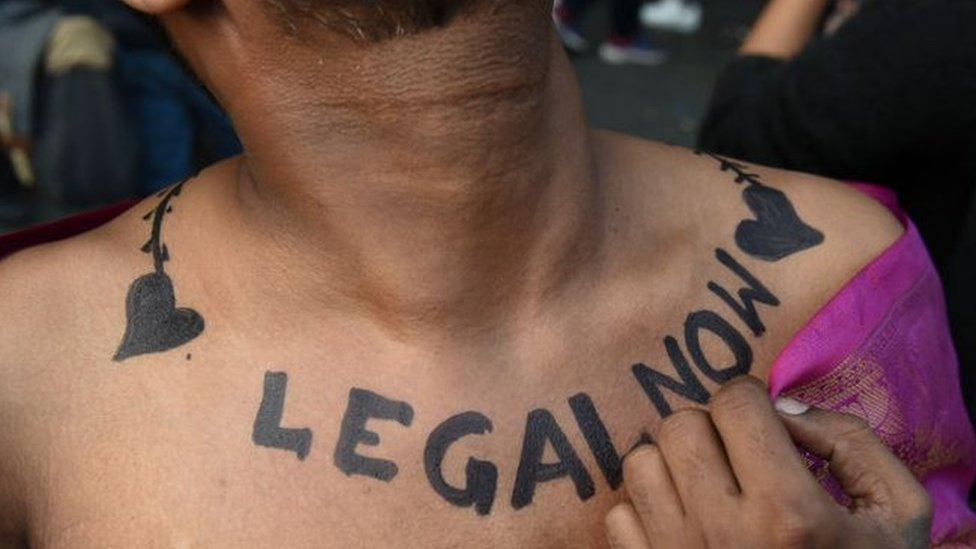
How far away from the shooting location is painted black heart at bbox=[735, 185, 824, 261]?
4.62 ft

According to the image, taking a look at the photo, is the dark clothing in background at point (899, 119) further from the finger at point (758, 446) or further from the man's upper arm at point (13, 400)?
the man's upper arm at point (13, 400)

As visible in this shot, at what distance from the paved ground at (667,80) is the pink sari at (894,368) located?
3.90 m

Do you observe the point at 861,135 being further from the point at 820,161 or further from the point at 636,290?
the point at 636,290

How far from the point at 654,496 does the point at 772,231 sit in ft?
1.47

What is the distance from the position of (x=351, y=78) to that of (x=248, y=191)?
0.26 meters

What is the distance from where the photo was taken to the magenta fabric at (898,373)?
4.29ft

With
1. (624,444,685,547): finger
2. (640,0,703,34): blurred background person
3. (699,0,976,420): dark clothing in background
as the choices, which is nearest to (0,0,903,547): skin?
(624,444,685,547): finger

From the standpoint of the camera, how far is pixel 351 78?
1.13 metres

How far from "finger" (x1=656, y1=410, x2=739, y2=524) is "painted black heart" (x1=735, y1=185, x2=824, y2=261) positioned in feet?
1.13

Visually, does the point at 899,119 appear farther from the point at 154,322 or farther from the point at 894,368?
the point at 154,322

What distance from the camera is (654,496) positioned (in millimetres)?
1117

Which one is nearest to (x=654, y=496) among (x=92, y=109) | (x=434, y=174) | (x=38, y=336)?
(x=434, y=174)

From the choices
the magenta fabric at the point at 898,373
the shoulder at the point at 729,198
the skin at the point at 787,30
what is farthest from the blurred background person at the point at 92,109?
the magenta fabric at the point at 898,373

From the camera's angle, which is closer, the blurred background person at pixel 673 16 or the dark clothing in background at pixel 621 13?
the dark clothing in background at pixel 621 13
